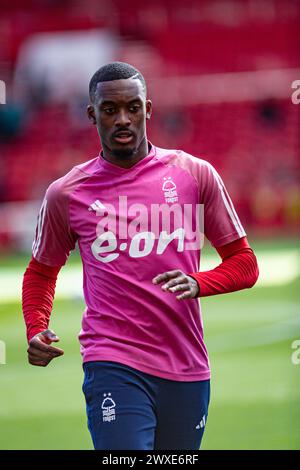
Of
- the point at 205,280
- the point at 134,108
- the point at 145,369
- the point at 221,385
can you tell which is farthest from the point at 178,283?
the point at 221,385

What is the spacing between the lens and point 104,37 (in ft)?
121

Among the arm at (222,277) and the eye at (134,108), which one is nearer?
the arm at (222,277)

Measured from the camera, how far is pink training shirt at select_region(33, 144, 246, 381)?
5.19 m

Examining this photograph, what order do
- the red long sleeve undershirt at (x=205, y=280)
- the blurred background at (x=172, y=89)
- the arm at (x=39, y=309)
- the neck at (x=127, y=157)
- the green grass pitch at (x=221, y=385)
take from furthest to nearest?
the blurred background at (x=172, y=89) → the green grass pitch at (x=221, y=385) → the neck at (x=127, y=157) → the arm at (x=39, y=309) → the red long sleeve undershirt at (x=205, y=280)

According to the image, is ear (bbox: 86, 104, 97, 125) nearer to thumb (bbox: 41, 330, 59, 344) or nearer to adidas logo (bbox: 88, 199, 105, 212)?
adidas logo (bbox: 88, 199, 105, 212)

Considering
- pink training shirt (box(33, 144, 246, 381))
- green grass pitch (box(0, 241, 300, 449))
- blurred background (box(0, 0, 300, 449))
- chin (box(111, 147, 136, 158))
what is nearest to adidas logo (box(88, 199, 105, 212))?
pink training shirt (box(33, 144, 246, 381))

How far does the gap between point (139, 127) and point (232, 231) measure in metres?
0.70

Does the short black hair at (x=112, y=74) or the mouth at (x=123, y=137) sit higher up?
the short black hair at (x=112, y=74)

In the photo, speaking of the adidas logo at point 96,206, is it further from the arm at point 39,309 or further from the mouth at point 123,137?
the arm at point 39,309

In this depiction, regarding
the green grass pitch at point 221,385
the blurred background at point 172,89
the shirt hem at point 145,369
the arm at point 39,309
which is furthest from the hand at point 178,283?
the blurred background at point 172,89

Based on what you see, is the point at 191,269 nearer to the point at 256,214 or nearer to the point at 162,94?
the point at 256,214

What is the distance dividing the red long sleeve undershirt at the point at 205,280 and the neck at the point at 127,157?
61 centimetres

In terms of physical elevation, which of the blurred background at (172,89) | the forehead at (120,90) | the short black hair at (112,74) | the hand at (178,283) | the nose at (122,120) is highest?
the blurred background at (172,89)

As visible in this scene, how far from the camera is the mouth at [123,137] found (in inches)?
208
